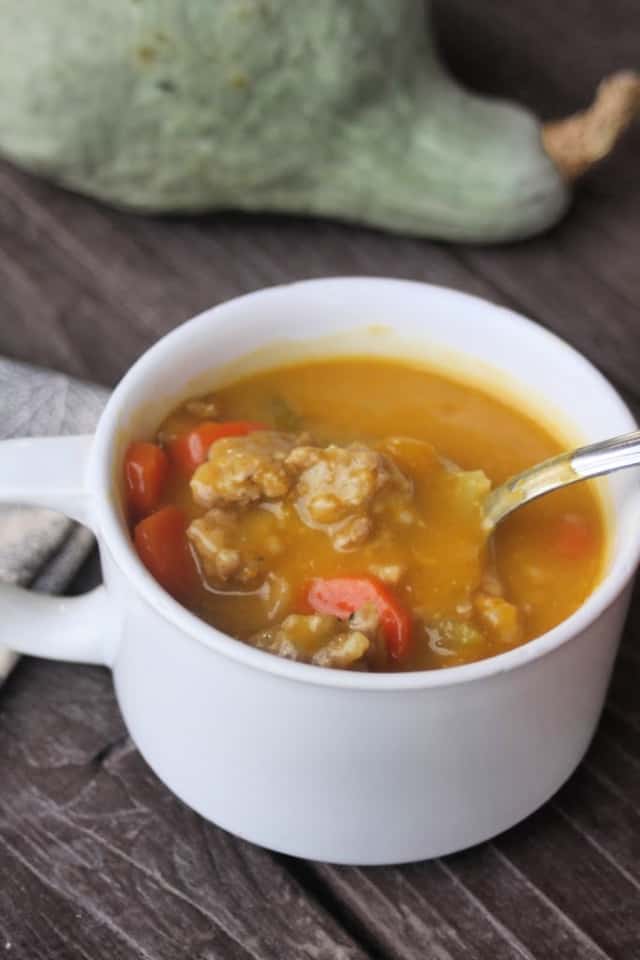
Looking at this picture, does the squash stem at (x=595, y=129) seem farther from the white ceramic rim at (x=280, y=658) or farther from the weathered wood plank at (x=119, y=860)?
the weathered wood plank at (x=119, y=860)

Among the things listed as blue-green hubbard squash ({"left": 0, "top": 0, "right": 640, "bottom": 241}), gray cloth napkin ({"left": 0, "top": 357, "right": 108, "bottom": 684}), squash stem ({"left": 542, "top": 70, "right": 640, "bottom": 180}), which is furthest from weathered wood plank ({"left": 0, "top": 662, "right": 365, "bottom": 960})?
squash stem ({"left": 542, "top": 70, "right": 640, "bottom": 180})

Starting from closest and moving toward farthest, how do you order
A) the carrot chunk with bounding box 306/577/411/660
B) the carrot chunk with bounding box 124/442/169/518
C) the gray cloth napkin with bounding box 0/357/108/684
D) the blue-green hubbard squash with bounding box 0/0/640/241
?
1. the carrot chunk with bounding box 306/577/411/660
2. the carrot chunk with bounding box 124/442/169/518
3. the gray cloth napkin with bounding box 0/357/108/684
4. the blue-green hubbard squash with bounding box 0/0/640/241

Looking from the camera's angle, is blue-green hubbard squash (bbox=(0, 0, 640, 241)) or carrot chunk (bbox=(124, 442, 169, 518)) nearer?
carrot chunk (bbox=(124, 442, 169, 518))

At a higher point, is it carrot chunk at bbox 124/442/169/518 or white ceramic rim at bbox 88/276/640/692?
white ceramic rim at bbox 88/276/640/692

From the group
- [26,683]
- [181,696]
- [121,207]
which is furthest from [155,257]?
[181,696]

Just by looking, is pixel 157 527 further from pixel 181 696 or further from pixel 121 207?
pixel 121 207

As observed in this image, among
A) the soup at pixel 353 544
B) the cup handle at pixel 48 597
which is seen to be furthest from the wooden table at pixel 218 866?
the soup at pixel 353 544

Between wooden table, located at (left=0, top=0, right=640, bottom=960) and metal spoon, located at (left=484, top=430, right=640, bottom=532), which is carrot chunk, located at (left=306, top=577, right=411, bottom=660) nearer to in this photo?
metal spoon, located at (left=484, top=430, right=640, bottom=532)
